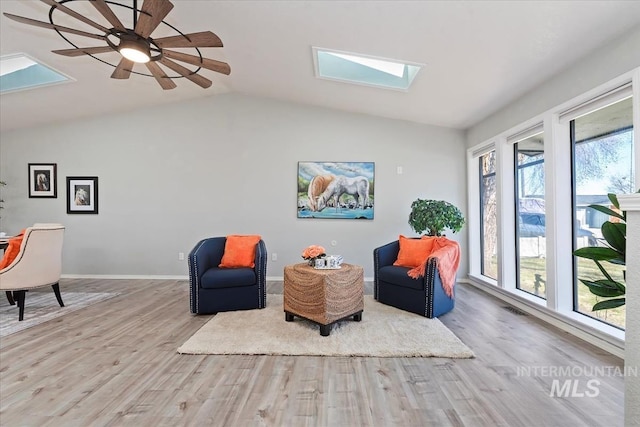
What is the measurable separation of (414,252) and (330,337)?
1.64m

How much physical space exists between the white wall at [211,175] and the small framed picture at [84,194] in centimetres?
11

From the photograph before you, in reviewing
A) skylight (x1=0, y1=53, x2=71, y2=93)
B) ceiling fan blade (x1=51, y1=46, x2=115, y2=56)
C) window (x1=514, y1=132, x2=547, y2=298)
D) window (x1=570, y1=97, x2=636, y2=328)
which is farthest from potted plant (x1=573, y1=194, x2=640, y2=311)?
skylight (x1=0, y1=53, x2=71, y2=93)

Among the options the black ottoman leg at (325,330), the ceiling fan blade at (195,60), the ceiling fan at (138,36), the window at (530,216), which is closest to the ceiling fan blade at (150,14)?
the ceiling fan at (138,36)

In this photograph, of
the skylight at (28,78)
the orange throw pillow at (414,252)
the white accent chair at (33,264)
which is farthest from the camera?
the skylight at (28,78)

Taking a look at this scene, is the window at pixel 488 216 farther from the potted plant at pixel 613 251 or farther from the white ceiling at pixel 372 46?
the potted plant at pixel 613 251

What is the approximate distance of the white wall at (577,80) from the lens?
7.57 ft

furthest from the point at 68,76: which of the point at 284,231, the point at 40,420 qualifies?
the point at 40,420

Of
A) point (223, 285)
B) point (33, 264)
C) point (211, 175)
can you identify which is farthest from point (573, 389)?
point (211, 175)

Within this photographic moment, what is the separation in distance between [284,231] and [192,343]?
2.79 m

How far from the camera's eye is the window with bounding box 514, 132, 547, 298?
3.58m

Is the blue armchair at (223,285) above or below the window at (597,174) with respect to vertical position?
below

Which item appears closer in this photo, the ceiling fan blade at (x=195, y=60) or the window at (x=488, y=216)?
the ceiling fan blade at (x=195, y=60)

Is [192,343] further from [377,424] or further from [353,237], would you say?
[353,237]

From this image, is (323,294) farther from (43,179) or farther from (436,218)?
(43,179)
